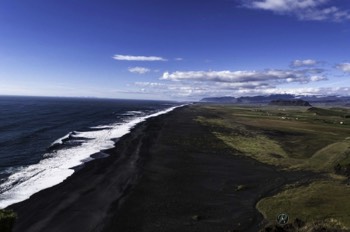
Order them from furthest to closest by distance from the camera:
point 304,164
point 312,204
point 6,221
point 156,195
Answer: point 304,164, point 156,195, point 312,204, point 6,221

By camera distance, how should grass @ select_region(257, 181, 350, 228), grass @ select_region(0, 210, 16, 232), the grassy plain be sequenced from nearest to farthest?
1. grass @ select_region(0, 210, 16, 232)
2. grass @ select_region(257, 181, 350, 228)
3. the grassy plain

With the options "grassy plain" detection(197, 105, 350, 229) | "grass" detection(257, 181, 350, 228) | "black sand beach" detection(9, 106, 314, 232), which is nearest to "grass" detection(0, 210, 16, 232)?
"black sand beach" detection(9, 106, 314, 232)

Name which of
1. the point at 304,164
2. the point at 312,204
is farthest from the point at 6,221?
the point at 304,164

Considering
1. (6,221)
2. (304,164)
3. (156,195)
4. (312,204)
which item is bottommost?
(156,195)

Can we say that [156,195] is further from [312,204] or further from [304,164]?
[304,164]

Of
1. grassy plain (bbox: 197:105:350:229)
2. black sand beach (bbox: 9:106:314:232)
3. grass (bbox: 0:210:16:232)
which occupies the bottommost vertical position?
black sand beach (bbox: 9:106:314:232)

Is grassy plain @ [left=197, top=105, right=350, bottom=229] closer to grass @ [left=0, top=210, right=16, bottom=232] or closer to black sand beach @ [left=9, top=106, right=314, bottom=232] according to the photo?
black sand beach @ [left=9, top=106, right=314, bottom=232]

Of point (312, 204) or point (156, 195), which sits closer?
point (312, 204)

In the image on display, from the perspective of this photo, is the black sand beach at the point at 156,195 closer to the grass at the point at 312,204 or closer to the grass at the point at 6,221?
the grass at the point at 312,204

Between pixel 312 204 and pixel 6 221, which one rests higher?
pixel 6 221

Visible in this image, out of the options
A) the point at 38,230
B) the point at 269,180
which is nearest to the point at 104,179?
the point at 38,230
